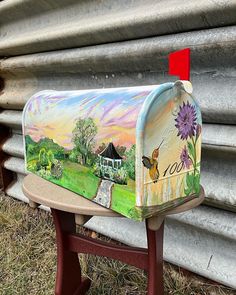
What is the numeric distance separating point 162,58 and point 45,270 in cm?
133

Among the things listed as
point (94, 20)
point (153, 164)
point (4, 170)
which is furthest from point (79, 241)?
point (4, 170)

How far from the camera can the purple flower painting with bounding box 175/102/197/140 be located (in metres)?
1.13

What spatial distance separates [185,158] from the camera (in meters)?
1.18

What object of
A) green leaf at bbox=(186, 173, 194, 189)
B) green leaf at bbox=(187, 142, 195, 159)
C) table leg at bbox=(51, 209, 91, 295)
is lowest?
table leg at bbox=(51, 209, 91, 295)

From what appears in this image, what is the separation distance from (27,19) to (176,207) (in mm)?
1975

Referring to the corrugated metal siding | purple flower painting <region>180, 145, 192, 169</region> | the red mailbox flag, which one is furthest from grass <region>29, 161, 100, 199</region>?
the corrugated metal siding

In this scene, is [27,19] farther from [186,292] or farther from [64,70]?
[186,292]

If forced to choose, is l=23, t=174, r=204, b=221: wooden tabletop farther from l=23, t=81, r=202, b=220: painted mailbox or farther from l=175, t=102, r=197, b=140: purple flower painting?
l=175, t=102, r=197, b=140: purple flower painting

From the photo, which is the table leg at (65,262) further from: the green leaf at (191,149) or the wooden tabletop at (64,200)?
the green leaf at (191,149)

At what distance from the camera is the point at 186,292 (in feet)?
5.77

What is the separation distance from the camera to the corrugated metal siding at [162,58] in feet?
4.97

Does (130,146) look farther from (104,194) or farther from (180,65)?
(180,65)

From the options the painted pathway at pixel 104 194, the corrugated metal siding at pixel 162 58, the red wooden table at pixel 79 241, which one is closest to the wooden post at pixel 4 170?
the corrugated metal siding at pixel 162 58

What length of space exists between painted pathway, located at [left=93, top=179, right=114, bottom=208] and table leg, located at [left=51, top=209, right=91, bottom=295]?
52 centimetres
